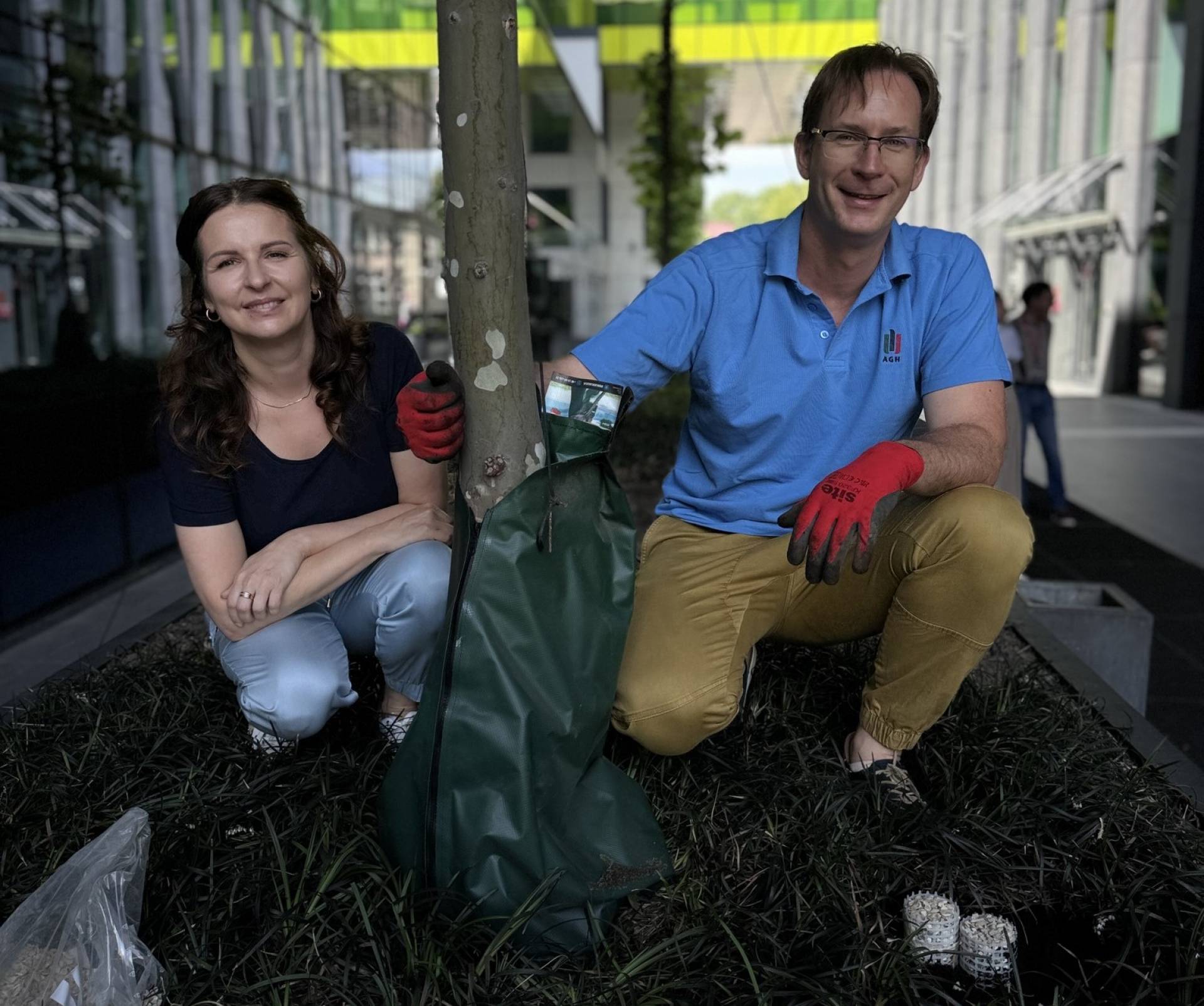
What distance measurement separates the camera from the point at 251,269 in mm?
2385

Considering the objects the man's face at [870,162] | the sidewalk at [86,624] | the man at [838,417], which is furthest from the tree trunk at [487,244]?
the sidewalk at [86,624]

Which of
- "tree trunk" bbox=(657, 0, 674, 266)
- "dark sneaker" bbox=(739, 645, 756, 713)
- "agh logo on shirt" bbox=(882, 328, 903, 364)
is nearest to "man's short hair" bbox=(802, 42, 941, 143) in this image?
"agh logo on shirt" bbox=(882, 328, 903, 364)

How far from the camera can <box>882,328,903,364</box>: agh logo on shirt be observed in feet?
8.36

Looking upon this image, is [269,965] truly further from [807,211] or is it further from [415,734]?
[807,211]

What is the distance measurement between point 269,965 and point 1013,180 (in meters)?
21.5

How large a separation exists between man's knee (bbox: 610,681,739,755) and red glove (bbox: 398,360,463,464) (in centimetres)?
71

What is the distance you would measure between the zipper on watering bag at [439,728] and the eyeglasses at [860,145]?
1.22 meters

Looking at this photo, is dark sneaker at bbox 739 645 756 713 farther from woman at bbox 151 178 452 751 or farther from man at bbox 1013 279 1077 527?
man at bbox 1013 279 1077 527

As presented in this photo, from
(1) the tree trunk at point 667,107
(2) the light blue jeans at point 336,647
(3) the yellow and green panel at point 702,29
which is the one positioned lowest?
(2) the light blue jeans at point 336,647

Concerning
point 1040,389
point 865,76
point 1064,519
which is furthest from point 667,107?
point 865,76

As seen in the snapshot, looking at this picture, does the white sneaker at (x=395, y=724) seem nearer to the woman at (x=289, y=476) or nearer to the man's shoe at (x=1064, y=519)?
the woman at (x=289, y=476)

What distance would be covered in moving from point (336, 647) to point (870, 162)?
1.61 meters

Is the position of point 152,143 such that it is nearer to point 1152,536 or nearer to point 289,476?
point 289,476

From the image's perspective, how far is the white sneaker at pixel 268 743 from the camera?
253cm
